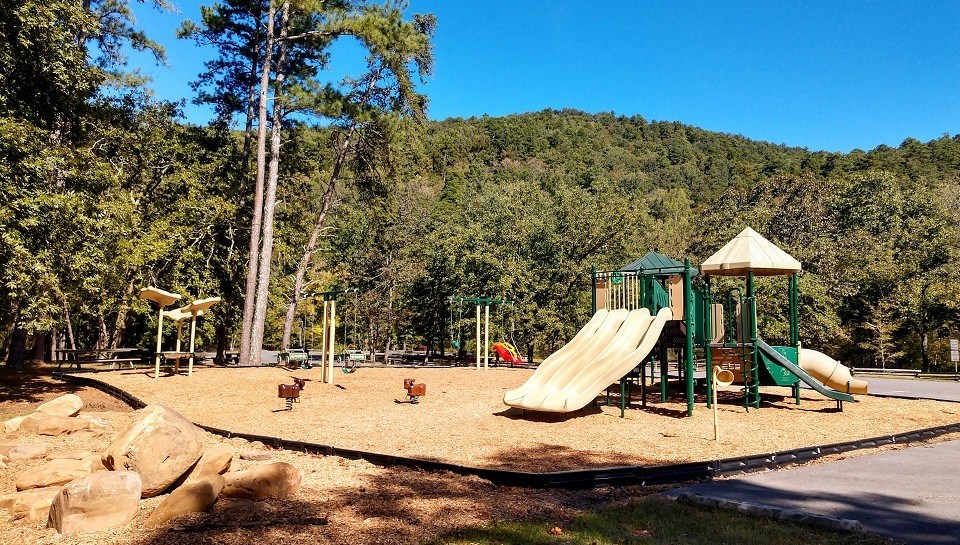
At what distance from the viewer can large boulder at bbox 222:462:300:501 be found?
21.0 feet

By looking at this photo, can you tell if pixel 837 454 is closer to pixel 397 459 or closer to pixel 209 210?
pixel 397 459

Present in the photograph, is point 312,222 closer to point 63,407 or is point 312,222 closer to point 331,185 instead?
point 331,185

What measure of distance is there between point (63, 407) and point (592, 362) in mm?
10066

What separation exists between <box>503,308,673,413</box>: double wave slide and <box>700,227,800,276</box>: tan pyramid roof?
2487 millimetres

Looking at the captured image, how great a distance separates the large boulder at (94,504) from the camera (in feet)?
18.2

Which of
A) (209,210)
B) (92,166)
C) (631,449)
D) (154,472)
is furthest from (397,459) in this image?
(209,210)

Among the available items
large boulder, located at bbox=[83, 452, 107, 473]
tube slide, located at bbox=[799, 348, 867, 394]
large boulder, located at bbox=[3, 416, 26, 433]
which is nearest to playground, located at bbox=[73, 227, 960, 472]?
tube slide, located at bbox=[799, 348, 867, 394]

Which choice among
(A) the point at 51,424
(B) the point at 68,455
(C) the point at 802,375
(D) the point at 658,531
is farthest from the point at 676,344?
(A) the point at 51,424

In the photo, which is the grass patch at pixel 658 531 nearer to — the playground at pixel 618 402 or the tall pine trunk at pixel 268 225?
the playground at pixel 618 402

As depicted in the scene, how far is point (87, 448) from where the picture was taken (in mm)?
9586

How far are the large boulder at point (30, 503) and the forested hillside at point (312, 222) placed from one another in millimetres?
8525

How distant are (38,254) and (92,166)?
5832mm

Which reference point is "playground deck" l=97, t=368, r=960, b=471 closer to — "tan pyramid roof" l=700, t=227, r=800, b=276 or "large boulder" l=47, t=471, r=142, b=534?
"tan pyramid roof" l=700, t=227, r=800, b=276

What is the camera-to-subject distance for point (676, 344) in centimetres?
1423
